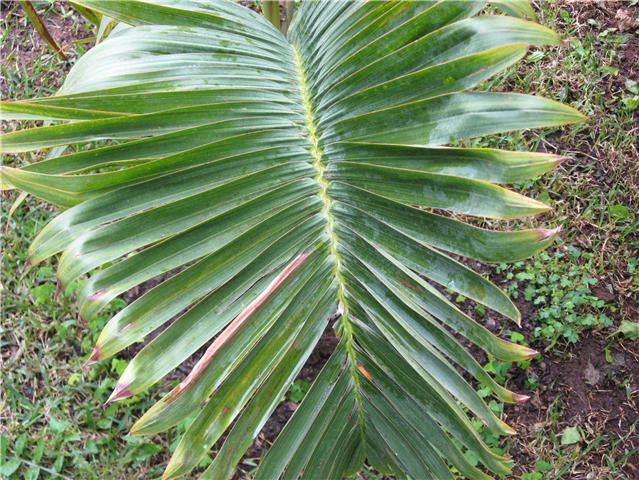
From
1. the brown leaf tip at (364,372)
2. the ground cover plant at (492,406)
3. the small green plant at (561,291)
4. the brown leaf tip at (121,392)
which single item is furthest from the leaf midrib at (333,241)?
the small green plant at (561,291)

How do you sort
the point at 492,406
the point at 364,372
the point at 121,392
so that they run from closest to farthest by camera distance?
1. the point at 121,392
2. the point at 364,372
3. the point at 492,406

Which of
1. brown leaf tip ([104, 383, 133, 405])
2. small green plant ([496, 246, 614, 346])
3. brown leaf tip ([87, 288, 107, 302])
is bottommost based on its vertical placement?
small green plant ([496, 246, 614, 346])

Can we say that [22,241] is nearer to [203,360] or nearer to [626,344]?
[203,360]

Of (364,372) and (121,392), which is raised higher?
(121,392)

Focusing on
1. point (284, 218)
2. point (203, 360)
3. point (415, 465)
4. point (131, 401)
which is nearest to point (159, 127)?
point (284, 218)

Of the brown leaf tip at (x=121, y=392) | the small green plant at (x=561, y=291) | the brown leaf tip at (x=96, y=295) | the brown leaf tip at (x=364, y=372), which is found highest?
the brown leaf tip at (x=96, y=295)

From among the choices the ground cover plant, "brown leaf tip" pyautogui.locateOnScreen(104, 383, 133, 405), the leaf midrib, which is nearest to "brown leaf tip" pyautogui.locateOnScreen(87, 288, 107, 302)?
"brown leaf tip" pyautogui.locateOnScreen(104, 383, 133, 405)

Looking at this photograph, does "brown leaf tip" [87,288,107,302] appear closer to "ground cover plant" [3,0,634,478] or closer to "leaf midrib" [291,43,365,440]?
"leaf midrib" [291,43,365,440]

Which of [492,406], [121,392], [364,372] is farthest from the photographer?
[492,406]

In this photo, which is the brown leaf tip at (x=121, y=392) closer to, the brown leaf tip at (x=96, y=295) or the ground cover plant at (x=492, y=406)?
the brown leaf tip at (x=96, y=295)

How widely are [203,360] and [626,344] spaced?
54.9 inches

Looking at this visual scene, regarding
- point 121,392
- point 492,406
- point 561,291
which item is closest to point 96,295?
point 121,392

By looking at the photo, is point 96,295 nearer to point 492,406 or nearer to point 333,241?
point 333,241

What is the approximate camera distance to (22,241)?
Answer: 2340mm
